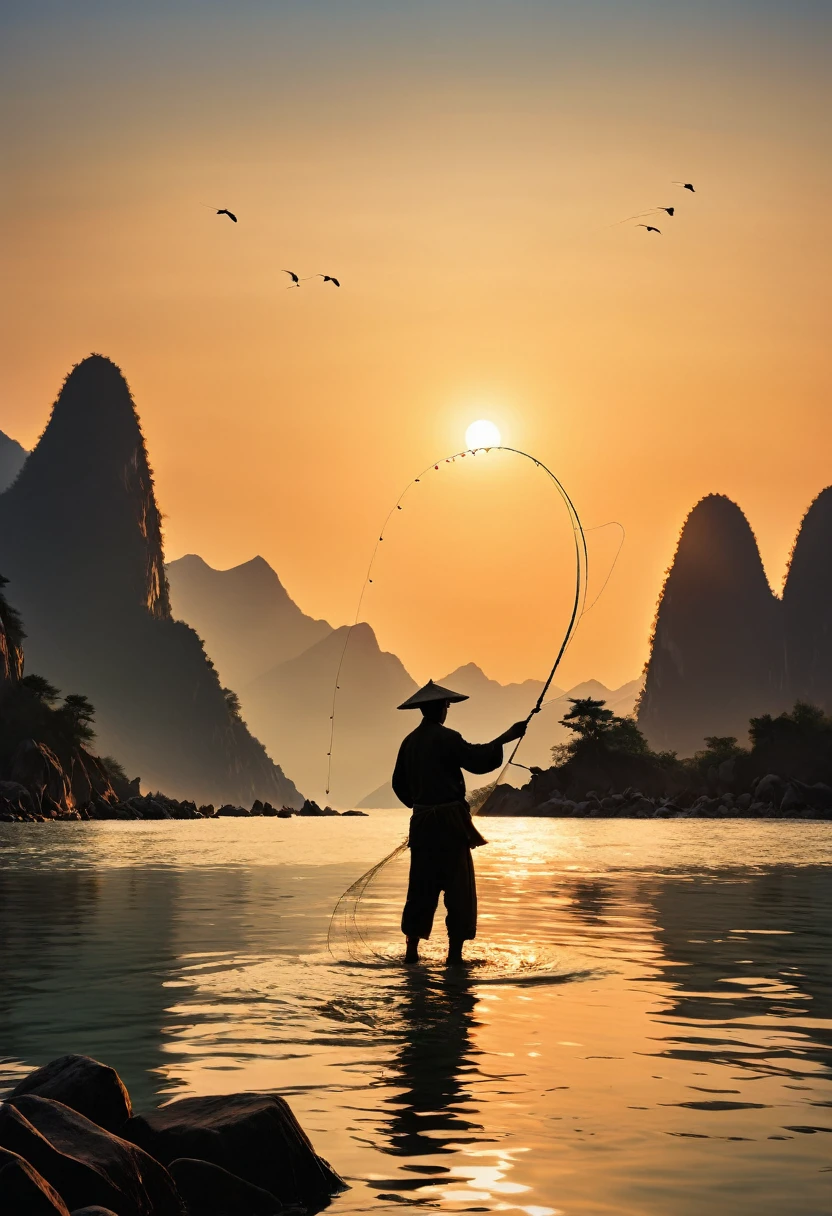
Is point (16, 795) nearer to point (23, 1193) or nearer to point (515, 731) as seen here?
point (515, 731)

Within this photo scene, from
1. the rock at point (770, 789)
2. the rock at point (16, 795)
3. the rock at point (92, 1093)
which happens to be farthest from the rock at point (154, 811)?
the rock at point (92, 1093)

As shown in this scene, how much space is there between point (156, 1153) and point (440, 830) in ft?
22.2

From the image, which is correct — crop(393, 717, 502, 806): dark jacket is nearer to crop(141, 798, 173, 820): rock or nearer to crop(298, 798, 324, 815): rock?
crop(141, 798, 173, 820): rock

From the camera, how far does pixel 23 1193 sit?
468cm

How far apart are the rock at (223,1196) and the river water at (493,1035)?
1.01 ft

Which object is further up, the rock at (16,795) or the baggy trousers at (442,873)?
the rock at (16,795)

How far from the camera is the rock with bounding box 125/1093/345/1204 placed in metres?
5.67

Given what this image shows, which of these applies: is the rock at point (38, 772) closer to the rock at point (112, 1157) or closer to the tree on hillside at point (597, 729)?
the tree on hillside at point (597, 729)

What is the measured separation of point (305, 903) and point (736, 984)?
31.4 ft

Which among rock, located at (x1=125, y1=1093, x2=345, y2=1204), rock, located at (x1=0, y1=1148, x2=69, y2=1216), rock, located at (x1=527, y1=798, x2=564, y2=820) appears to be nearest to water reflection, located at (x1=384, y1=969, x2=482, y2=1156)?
rock, located at (x1=125, y1=1093, x2=345, y2=1204)

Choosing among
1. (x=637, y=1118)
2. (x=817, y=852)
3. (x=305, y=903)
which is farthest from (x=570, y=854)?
(x=637, y=1118)

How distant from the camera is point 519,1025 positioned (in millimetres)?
9383

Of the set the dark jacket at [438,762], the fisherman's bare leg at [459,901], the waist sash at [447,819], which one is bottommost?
the fisherman's bare leg at [459,901]

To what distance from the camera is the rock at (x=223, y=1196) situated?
5.53 metres
